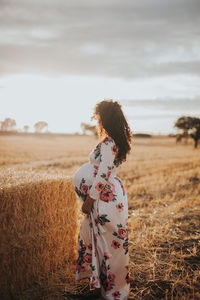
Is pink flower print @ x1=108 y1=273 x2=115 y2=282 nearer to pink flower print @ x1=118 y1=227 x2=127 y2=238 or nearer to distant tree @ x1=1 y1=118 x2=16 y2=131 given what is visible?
pink flower print @ x1=118 y1=227 x2=127 y2=238

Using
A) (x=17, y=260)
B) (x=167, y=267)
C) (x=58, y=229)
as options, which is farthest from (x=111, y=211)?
(x=167, y=267)

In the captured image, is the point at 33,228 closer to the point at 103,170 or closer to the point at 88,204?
the point at 88,204

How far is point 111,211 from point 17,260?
1.40 m

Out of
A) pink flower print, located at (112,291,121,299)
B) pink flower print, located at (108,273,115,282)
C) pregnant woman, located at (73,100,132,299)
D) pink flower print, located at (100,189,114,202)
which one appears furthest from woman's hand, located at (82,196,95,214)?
pink flower print, located at (112,291,121,299)

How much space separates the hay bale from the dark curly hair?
46.9 inches

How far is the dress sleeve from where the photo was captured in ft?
10.7

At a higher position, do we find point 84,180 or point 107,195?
point 84,180

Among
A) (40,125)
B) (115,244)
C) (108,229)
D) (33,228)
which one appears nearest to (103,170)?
(108,229)

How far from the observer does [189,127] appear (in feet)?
157

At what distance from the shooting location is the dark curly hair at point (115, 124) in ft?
11.1

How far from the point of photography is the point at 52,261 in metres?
4.13

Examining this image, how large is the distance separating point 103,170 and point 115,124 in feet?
1.95

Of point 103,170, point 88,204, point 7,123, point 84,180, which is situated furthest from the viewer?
point 7,123

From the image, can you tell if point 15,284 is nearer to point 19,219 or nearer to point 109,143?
point 19,219
